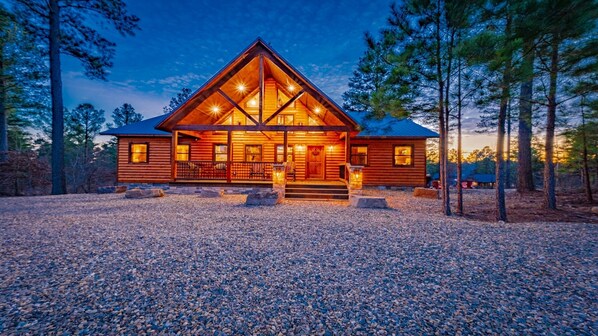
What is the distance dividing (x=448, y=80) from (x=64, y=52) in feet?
63.0

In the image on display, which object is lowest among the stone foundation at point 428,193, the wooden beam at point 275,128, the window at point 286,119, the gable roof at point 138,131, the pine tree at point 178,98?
the stone foundation at point 428,193

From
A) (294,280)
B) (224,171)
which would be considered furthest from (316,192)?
(294,280)

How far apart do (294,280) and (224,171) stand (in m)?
11.7

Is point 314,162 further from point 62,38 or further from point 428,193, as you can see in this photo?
point 62,38

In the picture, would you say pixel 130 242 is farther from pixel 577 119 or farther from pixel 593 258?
pixel 577 119

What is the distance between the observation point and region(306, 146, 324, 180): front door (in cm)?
1599

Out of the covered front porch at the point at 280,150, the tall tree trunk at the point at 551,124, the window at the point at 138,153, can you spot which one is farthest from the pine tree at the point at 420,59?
the window at the point at 138,153

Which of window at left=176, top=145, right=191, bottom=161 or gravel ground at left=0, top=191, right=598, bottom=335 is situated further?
window at left=176, top=145, right=191, bottom=161

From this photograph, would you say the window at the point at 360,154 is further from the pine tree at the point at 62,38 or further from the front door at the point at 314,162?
the pine tree at the point at 62,38

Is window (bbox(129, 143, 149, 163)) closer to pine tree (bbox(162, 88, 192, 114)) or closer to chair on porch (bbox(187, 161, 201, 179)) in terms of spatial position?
chair on porch (bbox(187, 161, 201, 179))

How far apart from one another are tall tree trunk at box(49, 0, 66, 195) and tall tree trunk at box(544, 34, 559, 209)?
21.1m

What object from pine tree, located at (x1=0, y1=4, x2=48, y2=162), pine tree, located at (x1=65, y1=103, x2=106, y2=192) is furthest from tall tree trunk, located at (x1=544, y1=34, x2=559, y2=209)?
pine tree, located at (x1=65, y1=103, x2=106, y2=192)

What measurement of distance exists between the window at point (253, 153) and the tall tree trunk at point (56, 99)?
1003cm

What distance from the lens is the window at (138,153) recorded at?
1581 centimetres
